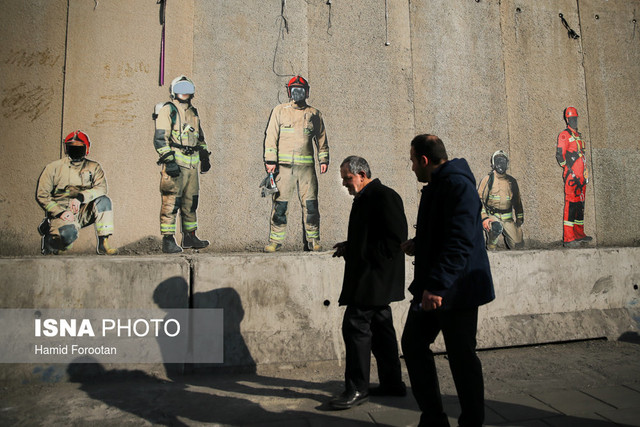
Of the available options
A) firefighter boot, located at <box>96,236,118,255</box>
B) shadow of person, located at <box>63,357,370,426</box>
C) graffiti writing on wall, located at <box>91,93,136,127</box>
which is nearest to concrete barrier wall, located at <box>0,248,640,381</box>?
shadow of person, located at <box>63,357,370,426</box>

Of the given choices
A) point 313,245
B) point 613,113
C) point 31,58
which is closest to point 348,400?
point 313,245

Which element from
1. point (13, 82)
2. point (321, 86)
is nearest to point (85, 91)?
point (13, 82)

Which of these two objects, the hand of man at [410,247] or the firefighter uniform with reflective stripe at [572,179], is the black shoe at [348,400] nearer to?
the hand of man at [410,247]

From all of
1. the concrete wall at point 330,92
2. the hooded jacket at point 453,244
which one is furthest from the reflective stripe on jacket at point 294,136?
the hooded jacket at point 453,244

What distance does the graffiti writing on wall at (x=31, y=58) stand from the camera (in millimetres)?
4234

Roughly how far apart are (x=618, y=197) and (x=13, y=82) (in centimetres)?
764

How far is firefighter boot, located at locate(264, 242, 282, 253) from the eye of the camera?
14.7 feet

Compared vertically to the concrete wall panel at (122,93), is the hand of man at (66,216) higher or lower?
lower

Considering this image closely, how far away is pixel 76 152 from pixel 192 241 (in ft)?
4.97

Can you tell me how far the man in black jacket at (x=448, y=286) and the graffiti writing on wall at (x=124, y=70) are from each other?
3.49m

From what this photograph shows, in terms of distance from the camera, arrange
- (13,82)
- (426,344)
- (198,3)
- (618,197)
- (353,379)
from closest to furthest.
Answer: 1. (426,344)
2. (353,379)
3. (13,82)
4. (198,3)
5. (618,197)

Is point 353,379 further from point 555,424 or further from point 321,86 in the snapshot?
point 321,86

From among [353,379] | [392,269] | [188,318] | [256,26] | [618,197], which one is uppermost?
[256,26]

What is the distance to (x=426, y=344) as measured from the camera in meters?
2.38
